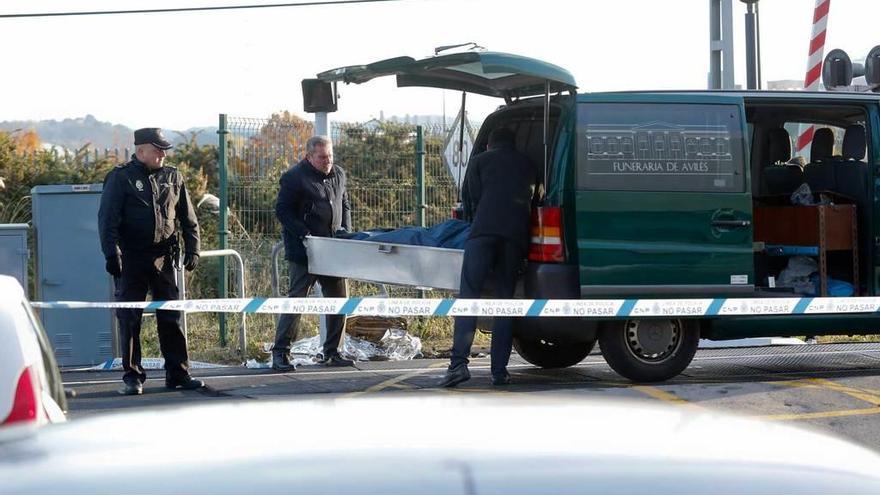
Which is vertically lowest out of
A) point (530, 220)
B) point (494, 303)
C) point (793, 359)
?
point (793, 359)

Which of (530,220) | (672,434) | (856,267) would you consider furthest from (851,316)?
(672,434)

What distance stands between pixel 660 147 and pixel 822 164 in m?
2.00

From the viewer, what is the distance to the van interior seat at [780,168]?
10312 mm

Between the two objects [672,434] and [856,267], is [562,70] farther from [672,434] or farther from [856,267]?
[672,434]

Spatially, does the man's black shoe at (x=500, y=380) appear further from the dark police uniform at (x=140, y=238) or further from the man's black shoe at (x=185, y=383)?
the dark police uniform at (x=140, y=238)

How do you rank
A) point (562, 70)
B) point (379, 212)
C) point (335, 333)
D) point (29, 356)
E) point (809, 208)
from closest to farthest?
point (29, 356) → point (562, 70) → point (809, 208) → point (335, 333) → point (379, 212)

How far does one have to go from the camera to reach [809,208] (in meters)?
9.63

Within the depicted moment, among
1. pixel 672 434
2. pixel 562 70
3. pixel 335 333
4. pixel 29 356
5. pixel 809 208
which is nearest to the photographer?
pixel 672 434

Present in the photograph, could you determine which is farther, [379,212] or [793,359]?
[379,212]

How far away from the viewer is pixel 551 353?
1023 cm

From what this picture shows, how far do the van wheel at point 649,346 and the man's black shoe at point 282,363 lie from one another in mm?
2783

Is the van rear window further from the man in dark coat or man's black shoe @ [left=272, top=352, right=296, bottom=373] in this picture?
man's black shoe @ [left=272, top=352, right=296, bottom=373]

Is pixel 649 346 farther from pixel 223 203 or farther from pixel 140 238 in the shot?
pixel 223 203

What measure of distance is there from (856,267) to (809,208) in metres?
0.57
